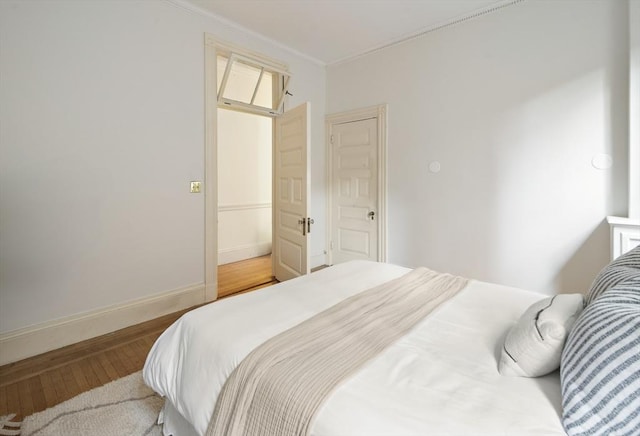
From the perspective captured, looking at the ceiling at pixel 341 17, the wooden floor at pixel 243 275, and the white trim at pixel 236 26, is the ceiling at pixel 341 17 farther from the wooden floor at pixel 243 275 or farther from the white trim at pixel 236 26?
the wooden floor at pixel 243 275

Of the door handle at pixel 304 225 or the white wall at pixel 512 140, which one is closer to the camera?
the white wall at pixel 512 140

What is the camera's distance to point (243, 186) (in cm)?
504

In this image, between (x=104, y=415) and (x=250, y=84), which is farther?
(x=250, y=84)

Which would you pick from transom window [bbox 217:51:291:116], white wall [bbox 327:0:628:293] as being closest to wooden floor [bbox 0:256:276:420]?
transom window [bbox 217:51:291:116]

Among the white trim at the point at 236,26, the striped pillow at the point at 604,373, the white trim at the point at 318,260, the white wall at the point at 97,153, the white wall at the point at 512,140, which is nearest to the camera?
the striped pillow at the point at 604,373

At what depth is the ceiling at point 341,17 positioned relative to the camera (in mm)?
2754

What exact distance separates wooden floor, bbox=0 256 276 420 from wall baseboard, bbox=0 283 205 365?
0.17 feet

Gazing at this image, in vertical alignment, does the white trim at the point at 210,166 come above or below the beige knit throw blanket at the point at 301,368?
above

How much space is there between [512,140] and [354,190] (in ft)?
5.82

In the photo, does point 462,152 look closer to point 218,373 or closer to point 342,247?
point 342,247

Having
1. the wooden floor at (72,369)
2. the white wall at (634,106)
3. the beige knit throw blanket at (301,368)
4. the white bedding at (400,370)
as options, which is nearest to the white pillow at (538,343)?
the white bedding at (400,370)

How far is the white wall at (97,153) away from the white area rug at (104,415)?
0.88 m

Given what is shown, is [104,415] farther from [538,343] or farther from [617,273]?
[617,273]

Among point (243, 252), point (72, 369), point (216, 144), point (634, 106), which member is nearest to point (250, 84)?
point (216, 144)
